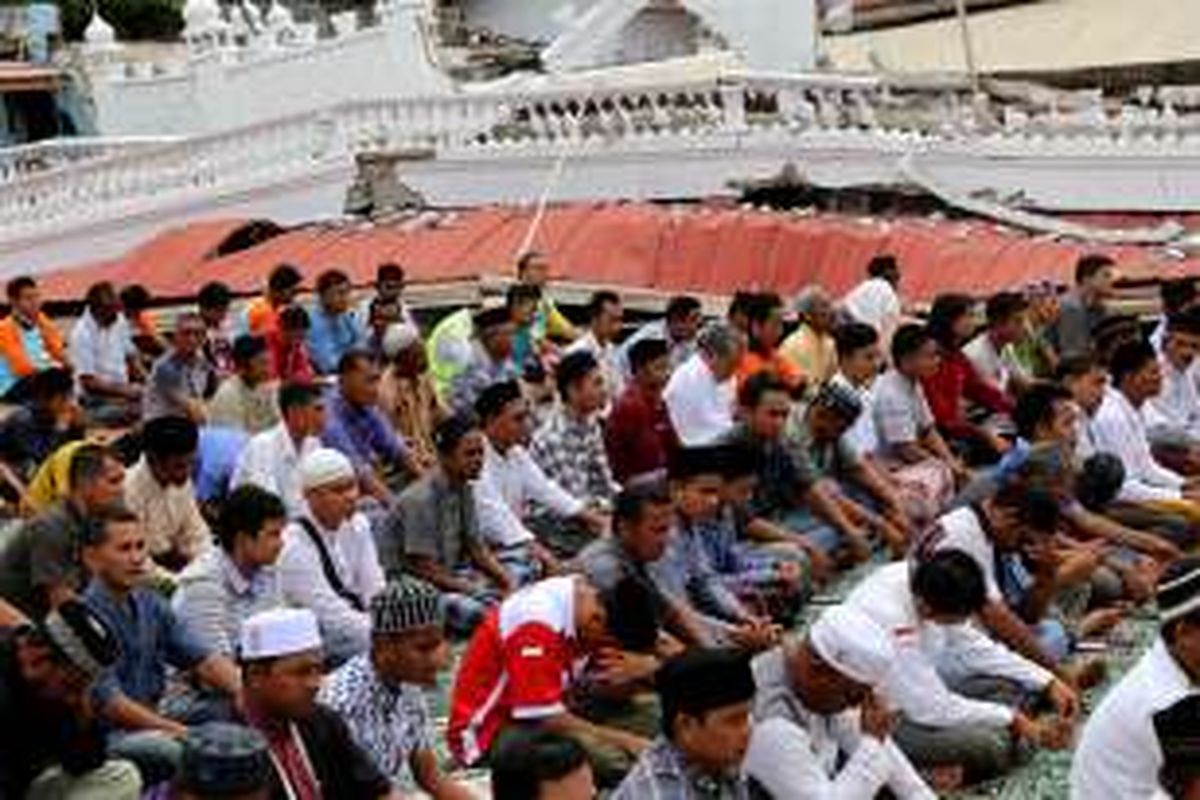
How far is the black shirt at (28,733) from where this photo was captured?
4.92 meters

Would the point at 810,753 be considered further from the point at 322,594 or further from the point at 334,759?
the point at 322,594

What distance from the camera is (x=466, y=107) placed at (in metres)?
17.3

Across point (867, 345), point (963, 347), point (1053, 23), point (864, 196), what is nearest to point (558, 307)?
point (864, 196)

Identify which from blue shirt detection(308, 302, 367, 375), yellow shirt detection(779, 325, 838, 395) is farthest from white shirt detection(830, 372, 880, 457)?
blue shirt detection(308, 302, 367, 375)

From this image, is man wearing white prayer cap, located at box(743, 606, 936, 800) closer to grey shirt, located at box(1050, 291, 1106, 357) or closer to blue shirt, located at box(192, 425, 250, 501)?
blue shirt, located at box(192, 425, 250, 501)

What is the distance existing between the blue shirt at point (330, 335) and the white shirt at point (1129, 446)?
4.00 m

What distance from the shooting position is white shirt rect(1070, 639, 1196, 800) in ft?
15.1

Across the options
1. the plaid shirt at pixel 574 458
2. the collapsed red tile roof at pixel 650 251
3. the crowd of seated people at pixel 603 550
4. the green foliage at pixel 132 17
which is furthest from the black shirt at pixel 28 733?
the green foliage at pixel 132 17

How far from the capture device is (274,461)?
783 cm

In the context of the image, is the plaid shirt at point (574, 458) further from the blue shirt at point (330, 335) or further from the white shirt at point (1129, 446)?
the blue shirt at point (330, 335)

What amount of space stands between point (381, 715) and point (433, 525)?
236 centimetres

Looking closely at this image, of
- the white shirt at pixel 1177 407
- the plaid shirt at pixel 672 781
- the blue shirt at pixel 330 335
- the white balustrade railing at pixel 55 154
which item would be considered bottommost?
the white shirt at pixel 1177 407

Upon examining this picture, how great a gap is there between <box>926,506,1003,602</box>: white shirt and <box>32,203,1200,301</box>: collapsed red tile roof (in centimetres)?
616

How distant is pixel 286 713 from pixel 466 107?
12.8m
